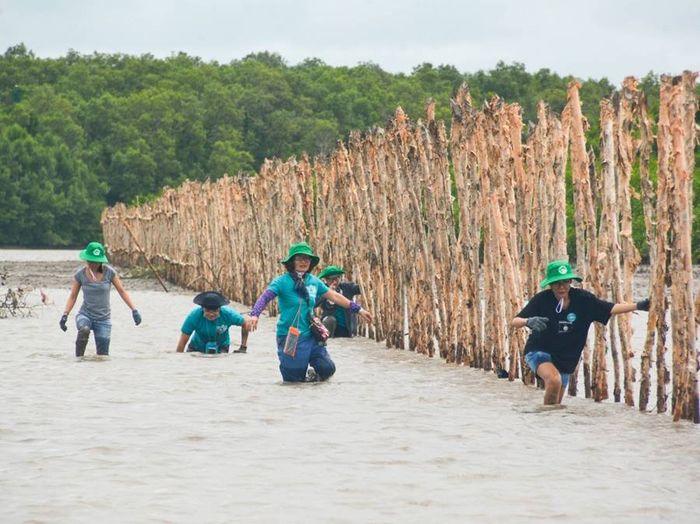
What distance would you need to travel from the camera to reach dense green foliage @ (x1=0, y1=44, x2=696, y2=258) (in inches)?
2958

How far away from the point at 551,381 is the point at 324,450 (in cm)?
213

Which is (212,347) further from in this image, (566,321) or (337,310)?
(566,321)

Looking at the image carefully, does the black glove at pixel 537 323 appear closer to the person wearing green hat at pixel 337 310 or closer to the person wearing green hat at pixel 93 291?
the person wearing green hat at pixel 93 291

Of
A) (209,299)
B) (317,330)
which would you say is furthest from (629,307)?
(209,299)

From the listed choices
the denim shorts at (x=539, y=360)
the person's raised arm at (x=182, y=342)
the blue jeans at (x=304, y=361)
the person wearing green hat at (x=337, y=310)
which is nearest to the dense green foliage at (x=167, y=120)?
the person wearing green hat at (x=337, y=310)

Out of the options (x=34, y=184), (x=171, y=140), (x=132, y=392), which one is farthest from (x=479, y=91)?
(x=132, y=392)

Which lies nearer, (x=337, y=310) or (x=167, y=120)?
(x=337, y=310)

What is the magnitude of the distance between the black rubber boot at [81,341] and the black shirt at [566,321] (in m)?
4.75

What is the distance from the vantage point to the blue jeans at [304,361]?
10.6 metres

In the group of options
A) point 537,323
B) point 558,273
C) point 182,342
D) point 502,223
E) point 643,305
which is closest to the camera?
point 643,305

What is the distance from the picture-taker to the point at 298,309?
1053 cm

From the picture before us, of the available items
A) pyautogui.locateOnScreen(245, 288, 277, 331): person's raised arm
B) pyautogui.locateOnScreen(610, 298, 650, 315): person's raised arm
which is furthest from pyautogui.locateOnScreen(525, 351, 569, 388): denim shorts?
pyautogui.locateOnScreen(245, 288, 277, 331): person's raised arm

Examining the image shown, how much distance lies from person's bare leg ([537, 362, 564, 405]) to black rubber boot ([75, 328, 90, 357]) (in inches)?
192

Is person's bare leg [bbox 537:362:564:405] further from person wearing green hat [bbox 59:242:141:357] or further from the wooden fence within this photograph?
person wearing green hat [bbox 59:242:141:357]
